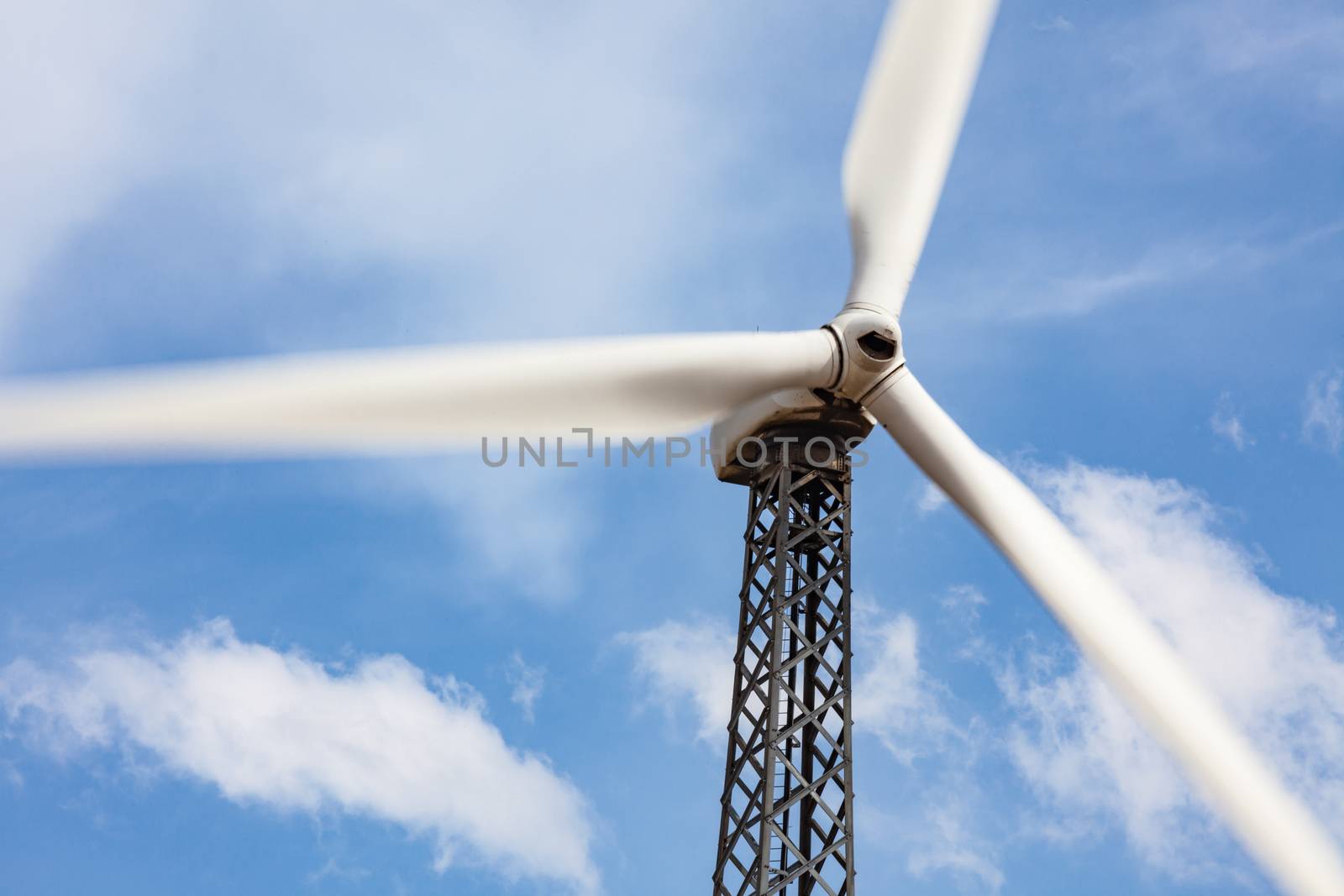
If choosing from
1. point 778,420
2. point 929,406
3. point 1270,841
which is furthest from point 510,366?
point 1270,841

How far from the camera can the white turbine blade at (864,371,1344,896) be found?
23750 mm

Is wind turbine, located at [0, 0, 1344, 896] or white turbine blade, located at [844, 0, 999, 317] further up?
white turbine blade, located at [844, 0, 999, 317]

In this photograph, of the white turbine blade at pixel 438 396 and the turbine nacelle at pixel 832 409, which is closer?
the white turbine blade at pixel 438 396

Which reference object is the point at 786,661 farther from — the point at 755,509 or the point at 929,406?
the point at 929,406

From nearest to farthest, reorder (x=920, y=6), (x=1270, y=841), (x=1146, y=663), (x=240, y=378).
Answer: (x=240, y=378) → (x=1270, y=841) → (x=1146, y=663) → (x=920, y=6)

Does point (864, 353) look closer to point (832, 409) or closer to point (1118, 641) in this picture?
point (832, 409)

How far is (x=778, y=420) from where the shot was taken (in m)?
28.4

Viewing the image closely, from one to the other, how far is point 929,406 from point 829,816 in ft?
23.3

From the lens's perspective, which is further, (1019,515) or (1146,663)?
(1019,515)

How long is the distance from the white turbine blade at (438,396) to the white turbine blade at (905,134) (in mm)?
2530

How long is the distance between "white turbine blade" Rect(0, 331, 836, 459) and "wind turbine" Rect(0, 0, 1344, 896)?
0.03 m

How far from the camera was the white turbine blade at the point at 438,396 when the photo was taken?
19.9 meters

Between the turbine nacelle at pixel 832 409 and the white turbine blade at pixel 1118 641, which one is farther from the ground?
the turbine nacelle at pixel 832 409

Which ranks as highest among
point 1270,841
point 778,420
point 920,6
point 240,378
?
point 920,6
